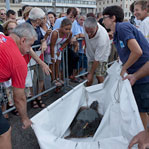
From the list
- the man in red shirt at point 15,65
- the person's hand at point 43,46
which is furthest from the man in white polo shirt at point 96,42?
the man in red shirt at point 15,65

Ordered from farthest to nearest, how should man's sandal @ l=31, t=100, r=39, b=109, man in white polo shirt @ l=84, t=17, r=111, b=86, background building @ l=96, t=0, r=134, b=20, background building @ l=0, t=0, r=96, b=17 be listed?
background building @ l=96, t=0, r=134, b=20 → background building @ l=0, t=0, r=96, b=17 → man's sandal @ l=31, t=100, r=39, b=109 → man in white polo shirt @ l=84, t=17, r=111, b=86

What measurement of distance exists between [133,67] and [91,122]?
0.96 m

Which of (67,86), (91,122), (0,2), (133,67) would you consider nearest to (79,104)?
(91,122)

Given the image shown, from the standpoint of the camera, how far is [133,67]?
209 cm

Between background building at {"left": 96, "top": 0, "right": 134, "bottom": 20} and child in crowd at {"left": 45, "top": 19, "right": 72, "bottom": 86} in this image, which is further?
background building at {"left": 96, "top": 0, "right": 134, "bottom": 20}

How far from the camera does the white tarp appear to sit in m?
1.49

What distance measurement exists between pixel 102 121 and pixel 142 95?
64 cm

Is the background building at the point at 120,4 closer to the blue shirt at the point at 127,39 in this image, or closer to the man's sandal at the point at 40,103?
the man's sandal at the point at 40,103

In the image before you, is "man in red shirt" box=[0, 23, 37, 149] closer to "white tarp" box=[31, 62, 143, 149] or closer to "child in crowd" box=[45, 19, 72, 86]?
"white tarp" box=[31, 62, 143, 149]

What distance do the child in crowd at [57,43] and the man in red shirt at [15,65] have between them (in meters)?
1.57

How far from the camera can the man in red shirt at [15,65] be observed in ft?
4.89

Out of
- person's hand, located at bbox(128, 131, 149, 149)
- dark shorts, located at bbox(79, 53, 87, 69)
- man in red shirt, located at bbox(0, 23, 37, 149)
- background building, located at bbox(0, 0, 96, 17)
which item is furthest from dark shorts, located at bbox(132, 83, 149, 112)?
background building, located at bbox(0, 0, 96, 17)

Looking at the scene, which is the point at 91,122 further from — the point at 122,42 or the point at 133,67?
the point at 122,42

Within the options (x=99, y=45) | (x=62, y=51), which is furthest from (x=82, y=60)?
(x=99, y=45)
